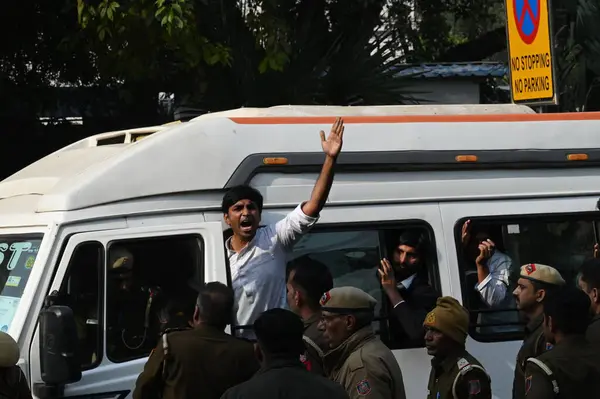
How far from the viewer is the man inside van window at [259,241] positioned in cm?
580

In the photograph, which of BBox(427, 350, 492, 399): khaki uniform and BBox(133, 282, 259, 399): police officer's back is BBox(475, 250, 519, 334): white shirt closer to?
BBox(427, 350, 492, 399): khaki uniform

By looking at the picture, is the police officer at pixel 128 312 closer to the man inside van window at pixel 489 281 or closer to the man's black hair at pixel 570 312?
the man inside van window at pixel 489 281

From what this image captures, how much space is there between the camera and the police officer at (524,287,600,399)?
445 cm

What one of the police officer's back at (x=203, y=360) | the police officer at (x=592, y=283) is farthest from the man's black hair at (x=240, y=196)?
the police officer at (x=592, y=283)

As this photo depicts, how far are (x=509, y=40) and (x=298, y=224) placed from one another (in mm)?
4058

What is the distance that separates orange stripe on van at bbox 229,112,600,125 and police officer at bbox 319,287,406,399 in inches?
63.6

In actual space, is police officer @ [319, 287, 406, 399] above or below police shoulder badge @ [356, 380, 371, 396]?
above

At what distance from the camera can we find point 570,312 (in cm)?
459

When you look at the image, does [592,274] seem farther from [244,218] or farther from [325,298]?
[244,218]

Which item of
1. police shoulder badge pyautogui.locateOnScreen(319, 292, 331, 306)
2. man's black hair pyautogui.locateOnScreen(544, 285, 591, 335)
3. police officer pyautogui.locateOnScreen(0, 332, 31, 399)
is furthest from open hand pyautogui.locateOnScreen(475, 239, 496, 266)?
police officer pyautogui.locateOnScreen(0, 332, 31, 399)

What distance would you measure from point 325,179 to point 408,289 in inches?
38.9

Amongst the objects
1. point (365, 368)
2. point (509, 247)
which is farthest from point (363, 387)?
point (509, 247)

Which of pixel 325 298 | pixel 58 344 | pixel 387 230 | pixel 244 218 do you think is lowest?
pixel 58 344

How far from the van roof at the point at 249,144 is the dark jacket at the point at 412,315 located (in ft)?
2.54
